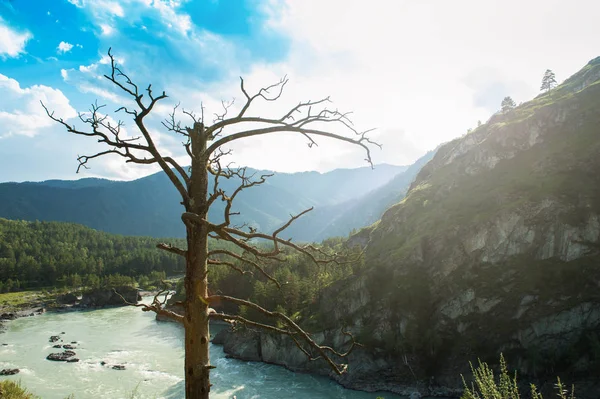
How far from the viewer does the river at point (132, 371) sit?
45.2 metres

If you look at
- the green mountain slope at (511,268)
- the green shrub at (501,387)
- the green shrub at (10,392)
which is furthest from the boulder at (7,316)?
the green shrub at (501,387)

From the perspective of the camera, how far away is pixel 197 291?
5.74 meters

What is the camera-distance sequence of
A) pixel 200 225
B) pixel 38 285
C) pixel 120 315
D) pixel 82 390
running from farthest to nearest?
1. pixel 38 285
2. pixel 120 315
3. pixel 82 390
4. pixel 200 225

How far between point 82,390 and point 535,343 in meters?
60.6

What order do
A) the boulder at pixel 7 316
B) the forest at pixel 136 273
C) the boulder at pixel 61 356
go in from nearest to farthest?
1. the boulder at pixel 61 356
2. the forest at pixel 136 273
3. the boulder at pixel 7 316

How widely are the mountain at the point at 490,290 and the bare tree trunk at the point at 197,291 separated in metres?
52.2

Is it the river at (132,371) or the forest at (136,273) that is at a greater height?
the forest at (136,273)

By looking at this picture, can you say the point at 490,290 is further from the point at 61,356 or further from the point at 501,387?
the point at 61,356

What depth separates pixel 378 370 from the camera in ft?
174

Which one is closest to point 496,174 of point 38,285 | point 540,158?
point 540,158

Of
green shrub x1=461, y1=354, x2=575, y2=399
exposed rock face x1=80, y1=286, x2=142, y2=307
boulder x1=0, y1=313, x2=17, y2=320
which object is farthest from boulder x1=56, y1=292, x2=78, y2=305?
green shrub x1=461, y1=354, x2=575, y2=399

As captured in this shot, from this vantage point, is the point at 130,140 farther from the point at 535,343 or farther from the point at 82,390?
the point at 535,343

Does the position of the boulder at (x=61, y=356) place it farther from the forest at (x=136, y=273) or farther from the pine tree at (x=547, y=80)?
the pine tree at (x=547, y=80)

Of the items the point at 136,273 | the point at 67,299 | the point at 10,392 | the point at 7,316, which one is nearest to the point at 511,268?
the point at 10,392
